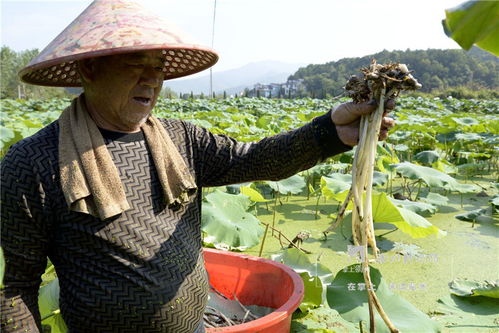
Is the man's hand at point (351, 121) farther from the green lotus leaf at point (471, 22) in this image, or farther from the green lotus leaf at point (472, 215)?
the green lotus leaf at point (472, 215)

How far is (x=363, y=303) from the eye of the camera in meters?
1.45

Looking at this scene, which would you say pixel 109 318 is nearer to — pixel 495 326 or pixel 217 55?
pixel 217 55

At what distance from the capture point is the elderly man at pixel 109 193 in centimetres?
98

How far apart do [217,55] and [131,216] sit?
487 mm

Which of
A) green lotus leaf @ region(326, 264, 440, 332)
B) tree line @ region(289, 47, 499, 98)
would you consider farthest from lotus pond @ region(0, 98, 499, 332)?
tree line @ region(289, 47, 499, 98)

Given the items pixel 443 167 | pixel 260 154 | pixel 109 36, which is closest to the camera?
pixel 109 36

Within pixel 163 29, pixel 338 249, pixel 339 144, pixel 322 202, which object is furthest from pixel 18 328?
pixel 322 202

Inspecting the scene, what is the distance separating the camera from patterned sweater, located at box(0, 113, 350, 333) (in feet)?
3.23

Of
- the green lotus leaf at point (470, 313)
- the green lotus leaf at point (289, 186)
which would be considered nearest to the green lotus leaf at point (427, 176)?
the green lotus leaf at point (289, 186)

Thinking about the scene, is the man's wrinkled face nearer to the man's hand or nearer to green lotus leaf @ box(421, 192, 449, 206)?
the man's hand

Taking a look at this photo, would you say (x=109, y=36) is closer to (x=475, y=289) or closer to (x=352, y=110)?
(x=352, y=110)

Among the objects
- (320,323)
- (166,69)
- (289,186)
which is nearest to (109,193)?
(166,69)

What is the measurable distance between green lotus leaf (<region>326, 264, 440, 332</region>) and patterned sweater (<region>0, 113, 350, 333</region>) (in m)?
0.51

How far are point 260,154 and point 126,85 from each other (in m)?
0.42
